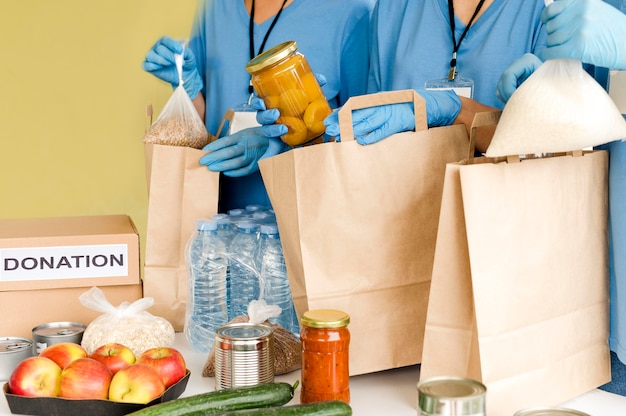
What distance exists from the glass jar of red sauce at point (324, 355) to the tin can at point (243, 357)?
0.26ft

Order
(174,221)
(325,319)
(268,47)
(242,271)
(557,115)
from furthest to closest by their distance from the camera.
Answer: (268,47)
(174,221)
(242,271)
(325,319)
(557,115)

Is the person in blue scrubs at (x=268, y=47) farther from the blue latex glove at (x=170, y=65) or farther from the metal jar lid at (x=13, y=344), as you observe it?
the metal jar lid at (x=13, y=344)

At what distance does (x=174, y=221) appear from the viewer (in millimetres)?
1659

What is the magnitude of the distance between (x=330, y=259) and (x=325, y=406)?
0.89 feet

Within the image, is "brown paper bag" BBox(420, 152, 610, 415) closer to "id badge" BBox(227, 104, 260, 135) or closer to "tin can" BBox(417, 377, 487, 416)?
"tin can" BBox(417, 377, 487, 416)

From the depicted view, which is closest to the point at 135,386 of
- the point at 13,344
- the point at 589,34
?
the point at 13,344

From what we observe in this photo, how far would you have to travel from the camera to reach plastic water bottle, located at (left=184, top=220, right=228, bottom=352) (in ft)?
5.05

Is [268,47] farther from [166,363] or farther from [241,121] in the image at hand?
[166,363]

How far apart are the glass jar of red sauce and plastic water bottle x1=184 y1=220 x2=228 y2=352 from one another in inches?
17.2

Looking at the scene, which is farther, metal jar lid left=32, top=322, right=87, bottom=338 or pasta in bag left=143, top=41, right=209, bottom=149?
pasta in bag left=143, top=41, right=209, bottom=149

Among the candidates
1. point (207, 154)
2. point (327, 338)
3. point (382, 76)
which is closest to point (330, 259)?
point (327, 338)

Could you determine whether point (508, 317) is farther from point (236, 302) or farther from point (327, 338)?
point (236, 302)

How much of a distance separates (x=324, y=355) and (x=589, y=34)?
61 cm

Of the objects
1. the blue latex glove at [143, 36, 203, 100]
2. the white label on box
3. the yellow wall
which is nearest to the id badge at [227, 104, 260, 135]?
the blue latex glove at [143, 36, 203, 100]
